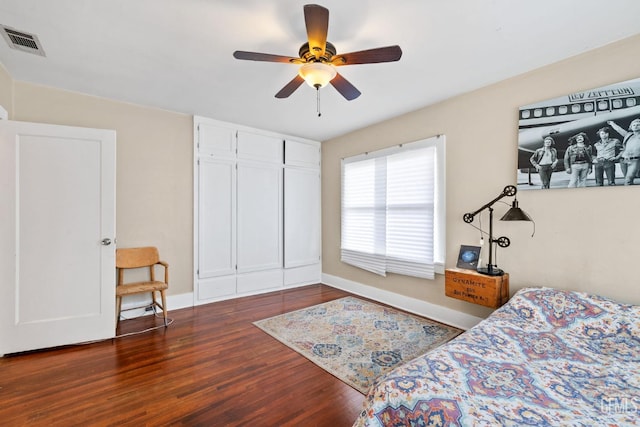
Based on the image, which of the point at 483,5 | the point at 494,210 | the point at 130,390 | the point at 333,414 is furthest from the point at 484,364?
the point at 130,390

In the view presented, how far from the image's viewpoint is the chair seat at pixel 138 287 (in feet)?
9.76

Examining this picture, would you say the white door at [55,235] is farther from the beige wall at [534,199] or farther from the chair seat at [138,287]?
the beige wall at [534,199]

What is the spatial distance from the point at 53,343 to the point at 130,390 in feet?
4.22

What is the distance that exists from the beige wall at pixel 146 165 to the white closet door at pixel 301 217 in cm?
153

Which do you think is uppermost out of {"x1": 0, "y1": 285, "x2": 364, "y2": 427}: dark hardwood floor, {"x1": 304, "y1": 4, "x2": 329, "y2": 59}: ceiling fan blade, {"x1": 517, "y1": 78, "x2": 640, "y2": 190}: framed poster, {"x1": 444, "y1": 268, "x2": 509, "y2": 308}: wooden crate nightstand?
{"x1": 304, "y1": 4, "x2": 329, "y2": 59}: ceiling fan blade

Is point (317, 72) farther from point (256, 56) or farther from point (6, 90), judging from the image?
point (6, 90)

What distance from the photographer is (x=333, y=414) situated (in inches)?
71.3

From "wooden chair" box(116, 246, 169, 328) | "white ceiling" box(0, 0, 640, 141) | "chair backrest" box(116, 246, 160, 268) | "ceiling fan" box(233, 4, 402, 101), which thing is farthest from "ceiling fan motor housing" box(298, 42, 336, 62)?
"chair backrest" box(116, 246, 160, 268)

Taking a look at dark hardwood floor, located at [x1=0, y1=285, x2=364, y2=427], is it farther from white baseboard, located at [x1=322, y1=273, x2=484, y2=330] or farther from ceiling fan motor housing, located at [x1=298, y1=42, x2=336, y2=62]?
ceiling fan motor housing, located at [x1=298, y1=42, x2=336, y2=62]

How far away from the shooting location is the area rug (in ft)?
7.77

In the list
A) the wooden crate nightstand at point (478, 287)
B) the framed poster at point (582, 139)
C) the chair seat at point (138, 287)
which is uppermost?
the framed poster at point (582, 139)

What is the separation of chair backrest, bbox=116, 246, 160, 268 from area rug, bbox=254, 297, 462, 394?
151 centimetres

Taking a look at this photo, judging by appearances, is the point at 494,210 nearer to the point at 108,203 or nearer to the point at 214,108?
the point at 214,108

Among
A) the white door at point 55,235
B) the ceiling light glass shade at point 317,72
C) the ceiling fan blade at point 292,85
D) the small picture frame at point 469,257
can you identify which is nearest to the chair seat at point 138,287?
the white door at point 55,235
